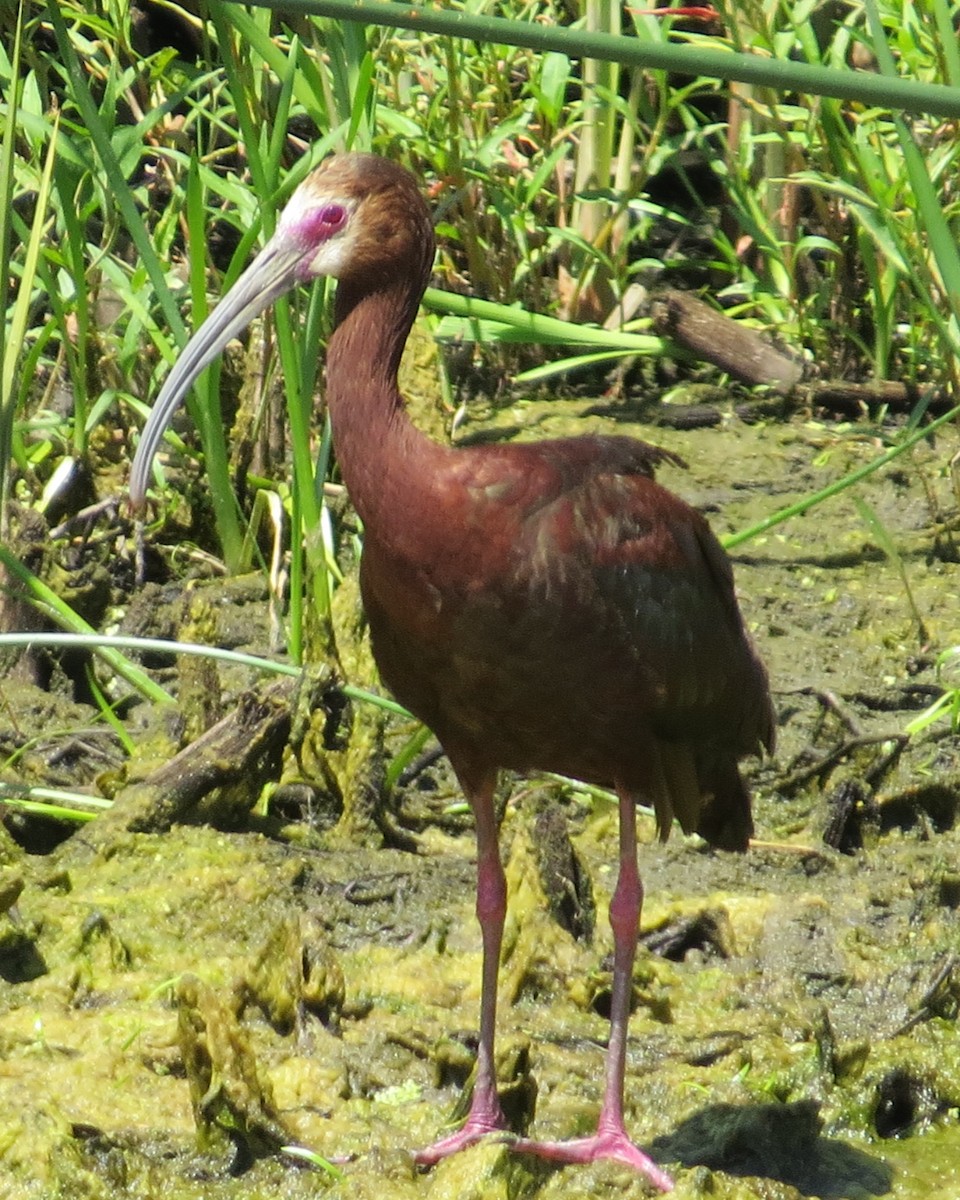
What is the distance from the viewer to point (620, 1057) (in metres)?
3.69

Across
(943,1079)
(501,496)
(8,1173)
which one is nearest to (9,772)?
(8,1173)

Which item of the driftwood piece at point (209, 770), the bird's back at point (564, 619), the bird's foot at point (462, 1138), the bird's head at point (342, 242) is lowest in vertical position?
the bird's foot at point (462, 1138)

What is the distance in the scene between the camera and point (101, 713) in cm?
519

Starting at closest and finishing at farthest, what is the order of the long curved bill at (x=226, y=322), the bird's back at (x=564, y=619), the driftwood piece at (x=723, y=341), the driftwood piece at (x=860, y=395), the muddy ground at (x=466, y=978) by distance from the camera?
the bird's back at (x=564, y=619)
the muddy ground at (x=466, y=978)
the long curved bill at (x=226, y=322)
the driftwood piece at (x=860, y=395)
the driftwood piece at (x=723, y=341)

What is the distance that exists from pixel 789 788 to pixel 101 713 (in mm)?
1983

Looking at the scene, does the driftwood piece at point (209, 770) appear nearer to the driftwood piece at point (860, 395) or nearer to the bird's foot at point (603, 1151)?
the bird's foot at point (603, 1151)

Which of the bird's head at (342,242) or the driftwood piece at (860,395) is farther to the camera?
the driftwood piece at (860,395)

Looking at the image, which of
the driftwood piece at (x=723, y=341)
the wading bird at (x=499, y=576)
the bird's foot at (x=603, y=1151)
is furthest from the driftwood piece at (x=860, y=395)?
A: the bird's foot at (x=603, y=1151)

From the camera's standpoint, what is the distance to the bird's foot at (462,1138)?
3.51m

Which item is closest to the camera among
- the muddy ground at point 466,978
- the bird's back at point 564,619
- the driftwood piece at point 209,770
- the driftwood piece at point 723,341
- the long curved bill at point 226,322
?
the bird's back at point 564,619

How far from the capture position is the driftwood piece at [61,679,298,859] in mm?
4566

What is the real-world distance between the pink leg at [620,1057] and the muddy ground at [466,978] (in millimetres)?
54

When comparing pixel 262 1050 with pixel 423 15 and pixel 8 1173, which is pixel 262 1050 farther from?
pixel 423 15

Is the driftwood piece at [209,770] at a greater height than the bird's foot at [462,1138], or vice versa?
the driftwood piece at [209,770]
